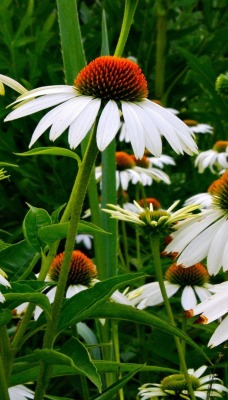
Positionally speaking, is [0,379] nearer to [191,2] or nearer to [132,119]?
[132,119]

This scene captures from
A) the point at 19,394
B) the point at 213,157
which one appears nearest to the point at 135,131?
the point at 19,394

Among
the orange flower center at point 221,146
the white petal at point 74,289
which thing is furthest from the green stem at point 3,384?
the orange flower center at point 221,146

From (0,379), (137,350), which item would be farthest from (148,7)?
(0,379)

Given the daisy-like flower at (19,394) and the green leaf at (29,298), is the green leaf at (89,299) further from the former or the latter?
the daisy-like flower at (19,394)

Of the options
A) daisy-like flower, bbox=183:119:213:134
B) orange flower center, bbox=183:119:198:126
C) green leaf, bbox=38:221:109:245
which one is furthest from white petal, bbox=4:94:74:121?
orange flower center, bbox=183:119:198:126

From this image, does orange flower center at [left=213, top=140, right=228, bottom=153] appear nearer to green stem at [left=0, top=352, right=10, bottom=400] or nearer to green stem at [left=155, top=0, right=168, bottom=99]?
green stem at [left=155, top=0, right=168, bottom=99]
